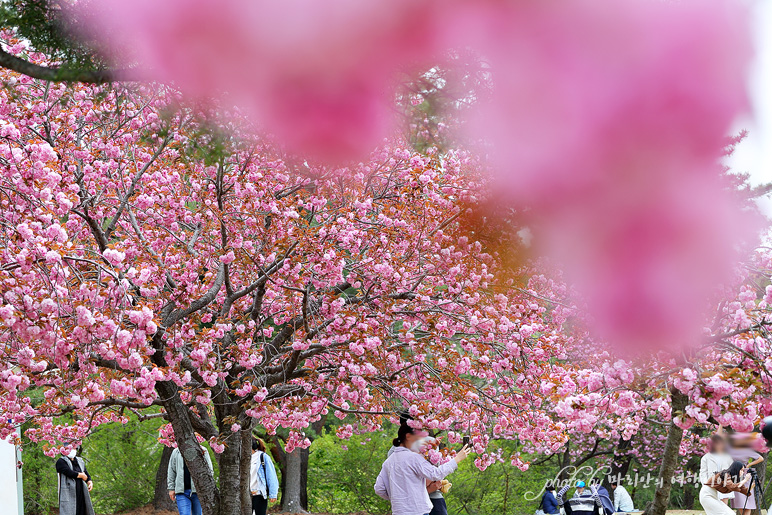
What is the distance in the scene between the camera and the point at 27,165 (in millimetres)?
4855

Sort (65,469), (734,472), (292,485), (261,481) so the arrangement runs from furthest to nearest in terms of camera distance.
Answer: (292,485), (261,481), (65,469), (734,472)

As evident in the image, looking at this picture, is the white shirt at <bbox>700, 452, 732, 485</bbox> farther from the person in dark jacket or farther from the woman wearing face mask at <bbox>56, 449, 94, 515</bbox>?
the woman wearing face mask at <bbox>56, 449, 94, 515</bbox>

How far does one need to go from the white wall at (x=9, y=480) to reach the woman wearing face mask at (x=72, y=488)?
41.1 inches

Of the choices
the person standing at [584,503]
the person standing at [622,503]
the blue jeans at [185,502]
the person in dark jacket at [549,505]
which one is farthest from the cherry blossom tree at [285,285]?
the person standing at [622,503]

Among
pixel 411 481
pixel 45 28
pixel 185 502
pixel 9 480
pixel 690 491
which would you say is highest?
pixel 45 28

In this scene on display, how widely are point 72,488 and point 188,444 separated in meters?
2.33

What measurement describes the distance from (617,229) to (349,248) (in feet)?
20.6

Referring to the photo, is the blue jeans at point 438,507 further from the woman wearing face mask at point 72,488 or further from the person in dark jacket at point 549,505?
the person in dark jacket at point 549,505

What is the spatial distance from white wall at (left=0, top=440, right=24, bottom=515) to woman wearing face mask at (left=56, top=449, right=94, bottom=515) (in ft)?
3.43

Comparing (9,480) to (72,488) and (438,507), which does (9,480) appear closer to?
(72,488)

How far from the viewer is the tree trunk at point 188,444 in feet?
22.8

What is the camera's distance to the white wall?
8.91 m

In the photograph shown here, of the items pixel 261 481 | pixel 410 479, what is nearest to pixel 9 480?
pixel 261 481

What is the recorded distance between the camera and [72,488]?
841cm
